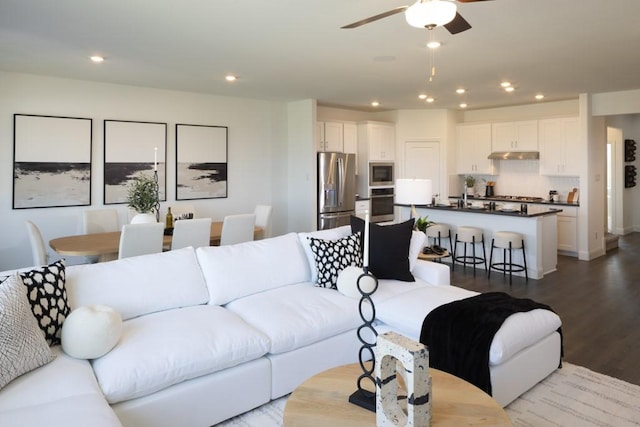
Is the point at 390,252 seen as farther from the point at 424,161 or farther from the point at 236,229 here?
the point at 424,161

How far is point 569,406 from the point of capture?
2557 millimetres

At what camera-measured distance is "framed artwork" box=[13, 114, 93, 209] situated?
17.3 feet

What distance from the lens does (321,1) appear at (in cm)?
301

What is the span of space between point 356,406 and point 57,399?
121cm

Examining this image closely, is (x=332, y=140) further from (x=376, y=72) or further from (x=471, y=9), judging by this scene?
(x=471, y=9)

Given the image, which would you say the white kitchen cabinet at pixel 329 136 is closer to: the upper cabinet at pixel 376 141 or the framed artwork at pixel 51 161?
the upper cabinet at pixel 376 141

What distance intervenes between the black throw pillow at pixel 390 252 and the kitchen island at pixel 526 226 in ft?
9.22

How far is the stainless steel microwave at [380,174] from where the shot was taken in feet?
26.9

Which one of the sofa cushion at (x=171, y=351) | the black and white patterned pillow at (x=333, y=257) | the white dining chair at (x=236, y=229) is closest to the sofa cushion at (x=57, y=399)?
the sofa cushion at (x=171, y=351)

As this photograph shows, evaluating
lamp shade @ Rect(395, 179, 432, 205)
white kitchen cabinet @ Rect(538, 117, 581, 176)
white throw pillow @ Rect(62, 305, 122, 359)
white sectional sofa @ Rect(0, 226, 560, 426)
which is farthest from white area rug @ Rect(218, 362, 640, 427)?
white kitchen cabinet @ Rect(538, 117, 581, 176)

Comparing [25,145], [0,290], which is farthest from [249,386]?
[25,145]

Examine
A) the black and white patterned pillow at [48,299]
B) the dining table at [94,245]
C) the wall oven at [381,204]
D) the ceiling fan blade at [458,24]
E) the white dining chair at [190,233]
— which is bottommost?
the black and white patterned pillow at [48,299]

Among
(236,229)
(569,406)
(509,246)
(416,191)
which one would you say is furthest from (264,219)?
(569,406)

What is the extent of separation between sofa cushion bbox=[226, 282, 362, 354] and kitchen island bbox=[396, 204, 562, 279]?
3.56m
